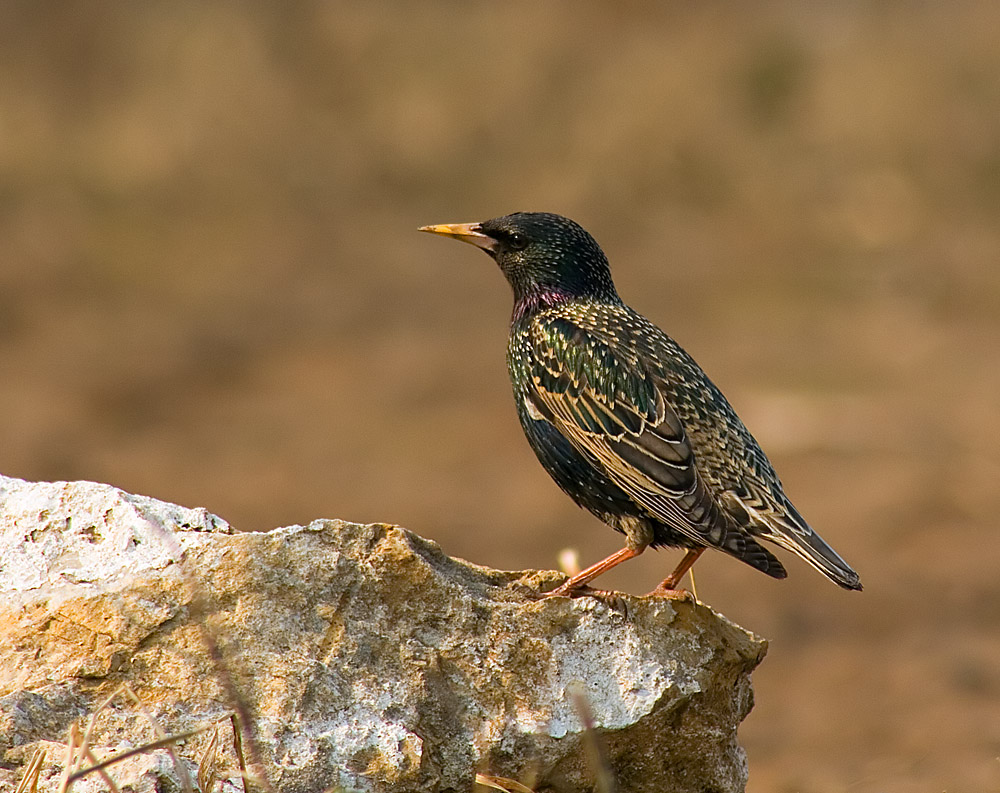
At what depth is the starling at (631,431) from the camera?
201 inches

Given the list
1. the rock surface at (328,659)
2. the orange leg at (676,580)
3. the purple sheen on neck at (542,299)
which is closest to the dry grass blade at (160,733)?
the rock surface at (328,659)

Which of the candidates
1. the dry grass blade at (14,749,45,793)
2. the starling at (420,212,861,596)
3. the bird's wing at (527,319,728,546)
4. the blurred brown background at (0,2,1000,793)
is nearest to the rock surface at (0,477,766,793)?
the dry grass blade at (14,749,45,793)

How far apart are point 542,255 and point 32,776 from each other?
300 cm

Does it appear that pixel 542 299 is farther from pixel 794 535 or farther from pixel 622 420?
pixel 794 535

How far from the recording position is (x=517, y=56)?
63.6 ft

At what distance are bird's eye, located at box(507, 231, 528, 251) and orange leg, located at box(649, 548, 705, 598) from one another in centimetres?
141

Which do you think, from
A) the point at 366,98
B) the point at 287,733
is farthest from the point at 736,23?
the point at 287,733

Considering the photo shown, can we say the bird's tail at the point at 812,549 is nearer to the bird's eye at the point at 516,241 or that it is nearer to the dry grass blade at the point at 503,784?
the dry grass blade at the point at 503,784

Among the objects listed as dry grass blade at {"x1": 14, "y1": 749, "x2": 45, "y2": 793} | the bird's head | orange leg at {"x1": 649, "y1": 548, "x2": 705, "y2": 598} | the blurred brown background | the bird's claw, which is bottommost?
dry grass blade at {"x1": 14, "y1": 749, "x2": 45, "y2": 793}

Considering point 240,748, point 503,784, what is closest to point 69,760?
point 240,748

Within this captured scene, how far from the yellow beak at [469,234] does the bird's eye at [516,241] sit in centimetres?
9

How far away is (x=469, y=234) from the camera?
608 cm

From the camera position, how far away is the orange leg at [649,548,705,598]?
479cm

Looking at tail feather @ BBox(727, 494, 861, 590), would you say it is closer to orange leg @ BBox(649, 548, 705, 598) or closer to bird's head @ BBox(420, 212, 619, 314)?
orange leg @ BBox(649, 548, 705, 598)
